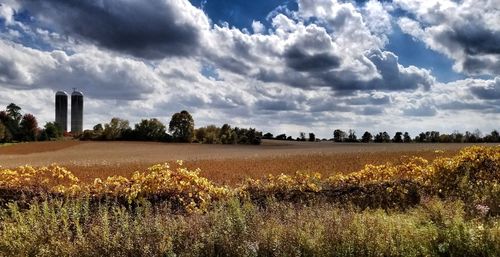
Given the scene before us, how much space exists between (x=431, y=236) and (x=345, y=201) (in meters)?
3.41

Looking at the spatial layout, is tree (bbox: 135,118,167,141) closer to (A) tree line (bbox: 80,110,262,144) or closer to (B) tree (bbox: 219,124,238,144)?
(A) tree line (bbox: 80,110,262,144)

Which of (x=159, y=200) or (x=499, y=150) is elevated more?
(x=499, y=150)

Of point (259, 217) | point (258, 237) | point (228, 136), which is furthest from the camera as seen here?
point (228, 136)

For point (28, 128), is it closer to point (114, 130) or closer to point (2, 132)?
point (2, 132)

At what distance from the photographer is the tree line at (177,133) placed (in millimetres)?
45225

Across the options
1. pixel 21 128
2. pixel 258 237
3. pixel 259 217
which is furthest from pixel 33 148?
pixel 258 237

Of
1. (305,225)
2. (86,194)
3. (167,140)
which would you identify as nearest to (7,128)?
(167,140)

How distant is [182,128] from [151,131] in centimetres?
351

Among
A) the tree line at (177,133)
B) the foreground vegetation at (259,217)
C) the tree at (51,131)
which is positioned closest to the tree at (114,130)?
the tree line at (177,133)

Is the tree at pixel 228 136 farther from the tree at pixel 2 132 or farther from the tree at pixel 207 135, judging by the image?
the tree at pixel 2 132

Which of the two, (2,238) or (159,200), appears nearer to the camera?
(2,238)

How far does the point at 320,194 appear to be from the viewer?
10133 millimetres

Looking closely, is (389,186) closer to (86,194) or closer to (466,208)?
(466,208)

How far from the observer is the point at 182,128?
152ft
